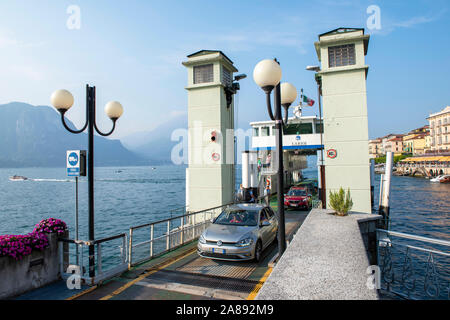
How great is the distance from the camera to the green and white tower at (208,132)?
12750 mm

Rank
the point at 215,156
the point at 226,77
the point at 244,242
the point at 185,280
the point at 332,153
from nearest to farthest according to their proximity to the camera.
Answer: the point at 185,280
the point at 244,242
the point at 332,153
the point at 215,156
the point at 226,77

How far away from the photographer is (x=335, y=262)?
153 inches

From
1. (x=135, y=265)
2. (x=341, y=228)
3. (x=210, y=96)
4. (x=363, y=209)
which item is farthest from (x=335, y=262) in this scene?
(x=210, y=96)

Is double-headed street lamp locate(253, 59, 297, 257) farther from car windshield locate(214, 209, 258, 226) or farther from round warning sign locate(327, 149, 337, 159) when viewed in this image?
round warning sign locate(327, 149, 337, 159)

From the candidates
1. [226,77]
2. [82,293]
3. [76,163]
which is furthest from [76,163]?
[226,77]

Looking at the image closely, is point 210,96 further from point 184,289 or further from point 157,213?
point 157,213

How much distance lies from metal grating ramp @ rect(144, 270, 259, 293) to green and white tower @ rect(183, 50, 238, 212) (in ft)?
21.0

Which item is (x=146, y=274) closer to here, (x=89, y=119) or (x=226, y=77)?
(x=89, y=119)

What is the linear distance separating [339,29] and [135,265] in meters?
11.8

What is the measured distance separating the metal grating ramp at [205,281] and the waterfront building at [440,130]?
106 meters

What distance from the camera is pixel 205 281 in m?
6.02

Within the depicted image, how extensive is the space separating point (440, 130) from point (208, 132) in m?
107

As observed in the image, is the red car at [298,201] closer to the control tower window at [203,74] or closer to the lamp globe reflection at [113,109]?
the control tower window at [203,74]

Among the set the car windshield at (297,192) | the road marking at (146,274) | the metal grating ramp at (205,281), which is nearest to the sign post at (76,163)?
the road marking at (146,274)
